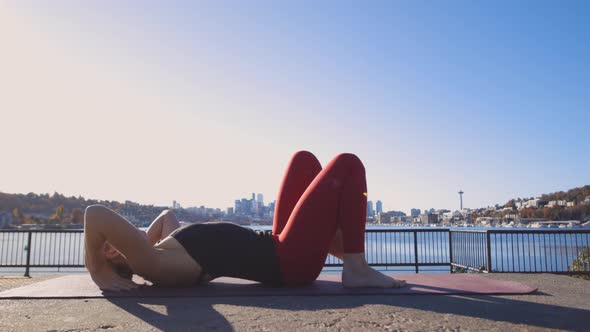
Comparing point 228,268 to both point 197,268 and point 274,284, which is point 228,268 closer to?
point 197,268

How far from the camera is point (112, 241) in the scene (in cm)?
450

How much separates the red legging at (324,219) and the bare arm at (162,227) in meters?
1.39

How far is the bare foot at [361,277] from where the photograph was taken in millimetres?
4891

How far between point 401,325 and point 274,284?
7.01 feet

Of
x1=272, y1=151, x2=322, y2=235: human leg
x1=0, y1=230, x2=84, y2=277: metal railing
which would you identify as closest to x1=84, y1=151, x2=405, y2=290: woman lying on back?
x1=272, y1=151, x2=322, y2=235: human leg

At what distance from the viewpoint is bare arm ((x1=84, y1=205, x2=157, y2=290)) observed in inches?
174

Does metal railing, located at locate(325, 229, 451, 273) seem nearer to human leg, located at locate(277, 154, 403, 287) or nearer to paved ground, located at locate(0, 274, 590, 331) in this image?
human leg, located at locate(277, 154, 403, 287)

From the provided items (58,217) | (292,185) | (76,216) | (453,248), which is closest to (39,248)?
(453,248)

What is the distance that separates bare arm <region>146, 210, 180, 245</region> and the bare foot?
2138mm

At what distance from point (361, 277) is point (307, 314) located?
4.80ft

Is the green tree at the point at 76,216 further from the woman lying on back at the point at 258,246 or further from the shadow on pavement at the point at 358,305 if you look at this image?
the shadow on pavement at the point at 358,305

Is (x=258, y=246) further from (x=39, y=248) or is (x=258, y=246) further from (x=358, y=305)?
(x=39, y=248)

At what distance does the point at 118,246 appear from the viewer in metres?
4.52

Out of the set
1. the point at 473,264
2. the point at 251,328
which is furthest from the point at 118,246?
the point at 473,264
